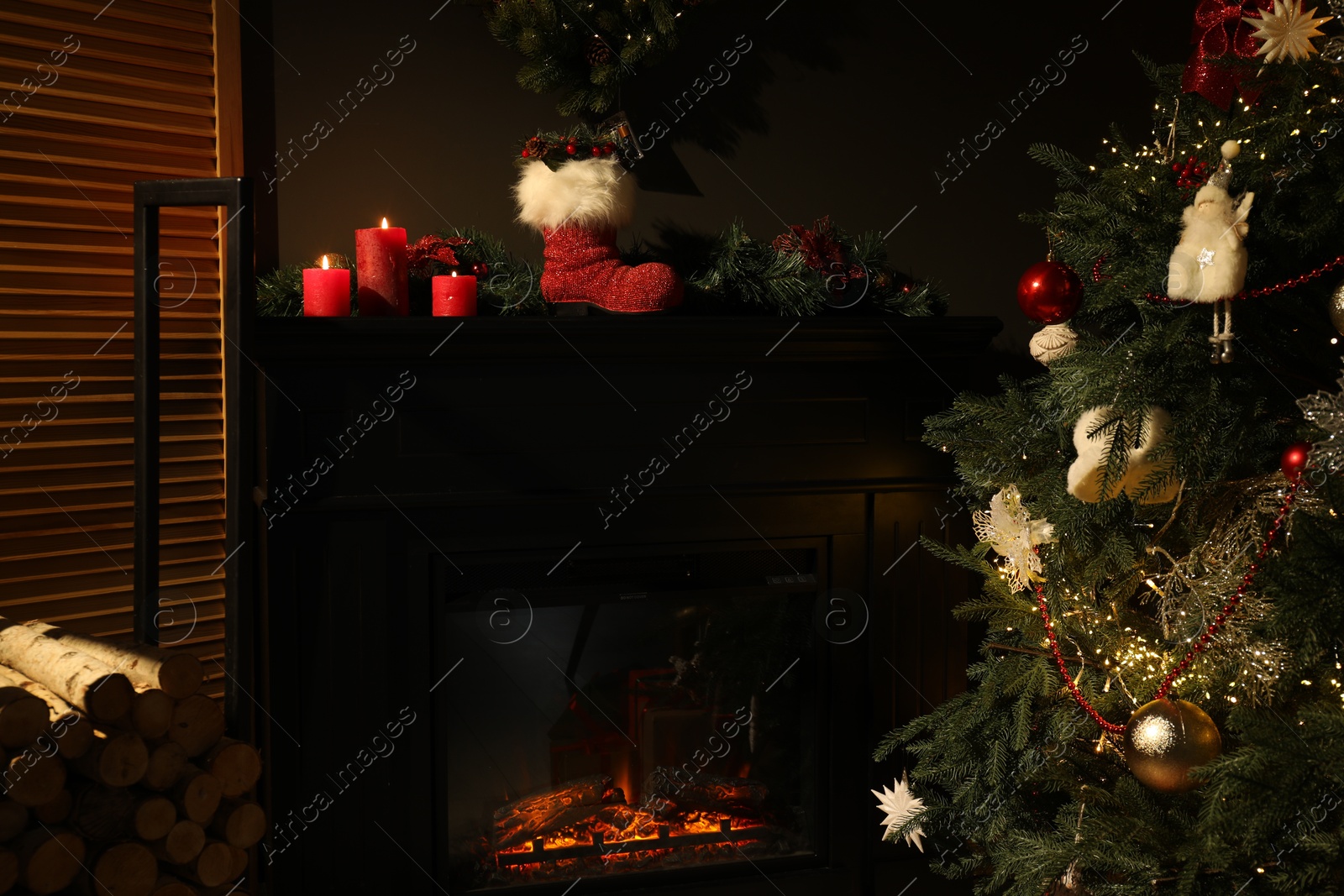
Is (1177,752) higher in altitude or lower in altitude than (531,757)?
lower

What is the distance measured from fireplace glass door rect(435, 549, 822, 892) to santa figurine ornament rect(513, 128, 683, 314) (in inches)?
20.0

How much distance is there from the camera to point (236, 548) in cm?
165

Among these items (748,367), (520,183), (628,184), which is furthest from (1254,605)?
(520,183)

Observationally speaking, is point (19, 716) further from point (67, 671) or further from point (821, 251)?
point (821, 251)

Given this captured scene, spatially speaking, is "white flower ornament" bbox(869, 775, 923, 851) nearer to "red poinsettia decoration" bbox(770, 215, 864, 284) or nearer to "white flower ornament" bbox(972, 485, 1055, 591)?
"white flower ornament" bbox(972, 485, 1055, 591)

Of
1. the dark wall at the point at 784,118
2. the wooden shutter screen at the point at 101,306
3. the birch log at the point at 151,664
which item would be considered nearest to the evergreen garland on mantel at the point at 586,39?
the dark wall at the point at 784,118

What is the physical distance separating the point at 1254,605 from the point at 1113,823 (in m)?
0.36

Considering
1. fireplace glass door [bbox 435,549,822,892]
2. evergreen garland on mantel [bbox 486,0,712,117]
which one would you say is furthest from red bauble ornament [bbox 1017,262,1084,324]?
evergreen garland on mantel [bbox 486,0,712,117]

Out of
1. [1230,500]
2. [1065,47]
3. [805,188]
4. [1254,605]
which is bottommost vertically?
[1254,605]

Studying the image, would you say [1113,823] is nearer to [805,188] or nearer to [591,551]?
[591,551]

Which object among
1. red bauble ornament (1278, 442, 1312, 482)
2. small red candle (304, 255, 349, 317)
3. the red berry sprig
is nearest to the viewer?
red bauble ornament (1278, 442, 1312, 482)

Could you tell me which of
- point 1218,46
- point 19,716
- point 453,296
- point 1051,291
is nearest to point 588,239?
point 453,296

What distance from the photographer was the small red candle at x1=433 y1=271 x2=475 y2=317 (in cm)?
182

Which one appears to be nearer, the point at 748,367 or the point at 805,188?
the point at 748,367
